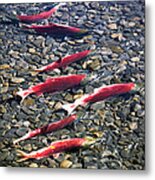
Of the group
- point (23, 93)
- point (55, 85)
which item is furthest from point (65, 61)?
point (23, 93)

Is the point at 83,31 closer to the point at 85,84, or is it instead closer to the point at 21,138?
the point at 85,84

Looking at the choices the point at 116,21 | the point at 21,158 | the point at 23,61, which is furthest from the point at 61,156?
the point at 116,21

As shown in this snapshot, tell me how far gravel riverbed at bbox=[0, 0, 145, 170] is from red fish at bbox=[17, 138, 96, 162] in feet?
0.06

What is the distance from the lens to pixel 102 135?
5.33 ft

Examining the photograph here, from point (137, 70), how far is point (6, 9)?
59 centimetres

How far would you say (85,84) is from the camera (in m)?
1.63

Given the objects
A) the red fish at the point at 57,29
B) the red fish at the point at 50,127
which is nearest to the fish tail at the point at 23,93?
the red fish at the point at 50,127

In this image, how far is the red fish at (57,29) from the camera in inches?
64.9

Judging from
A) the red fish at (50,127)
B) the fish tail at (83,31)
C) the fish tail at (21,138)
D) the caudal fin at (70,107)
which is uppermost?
the fish tail at (83,31)

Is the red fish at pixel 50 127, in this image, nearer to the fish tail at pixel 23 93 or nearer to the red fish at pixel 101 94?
the red fish at pixel 101 94

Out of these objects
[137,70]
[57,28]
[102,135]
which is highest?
[57,28]

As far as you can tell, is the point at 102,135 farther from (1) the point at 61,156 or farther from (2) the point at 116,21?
(2) the point at 116,21

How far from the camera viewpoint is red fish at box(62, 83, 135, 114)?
5.30ft

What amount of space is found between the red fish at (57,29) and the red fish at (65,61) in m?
0.08
